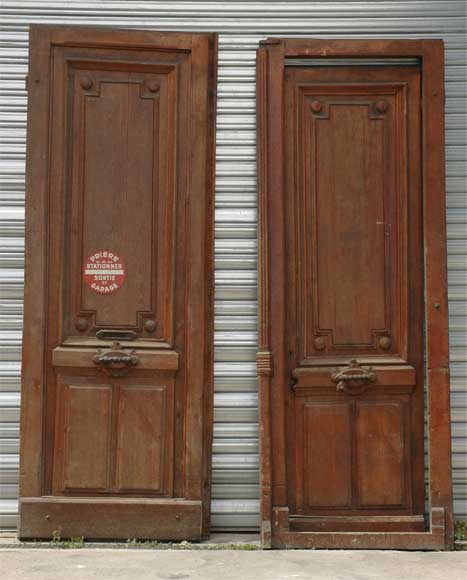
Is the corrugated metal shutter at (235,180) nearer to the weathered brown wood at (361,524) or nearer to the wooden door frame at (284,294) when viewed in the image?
the wooden door frame at (284,294)

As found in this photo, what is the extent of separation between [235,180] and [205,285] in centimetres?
73

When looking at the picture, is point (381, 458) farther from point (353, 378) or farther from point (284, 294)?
point (284, 294)

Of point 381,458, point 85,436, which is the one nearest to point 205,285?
point 85,436

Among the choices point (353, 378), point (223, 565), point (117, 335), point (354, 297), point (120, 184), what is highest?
point (120, 184)

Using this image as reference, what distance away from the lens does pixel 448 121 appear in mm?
6066

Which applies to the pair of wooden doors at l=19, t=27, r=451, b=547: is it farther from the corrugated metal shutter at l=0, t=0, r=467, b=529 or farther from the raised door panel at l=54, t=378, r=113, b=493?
the corrugated metal shutter at l=0, t=0, r=467, b=529

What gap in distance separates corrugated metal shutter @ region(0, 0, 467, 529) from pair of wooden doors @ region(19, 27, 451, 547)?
0.13 metres

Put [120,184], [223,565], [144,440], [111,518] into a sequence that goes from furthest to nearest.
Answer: [120,184], [144,440], [111,518], [223,565]

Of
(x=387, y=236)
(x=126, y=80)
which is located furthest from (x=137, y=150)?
(x=387, y=236)

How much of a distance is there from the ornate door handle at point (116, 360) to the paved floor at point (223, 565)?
3.57 feet

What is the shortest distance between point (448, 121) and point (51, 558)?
3.69 meters

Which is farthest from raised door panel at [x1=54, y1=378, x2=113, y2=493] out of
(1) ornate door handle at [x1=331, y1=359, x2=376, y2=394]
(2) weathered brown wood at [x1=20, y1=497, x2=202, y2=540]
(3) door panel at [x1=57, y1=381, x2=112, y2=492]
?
(1) ornate door handle at [x1=331, y1=359, x2=376, y2=394]

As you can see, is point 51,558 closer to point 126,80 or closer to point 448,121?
point 126,80

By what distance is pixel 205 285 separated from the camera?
5914mm
